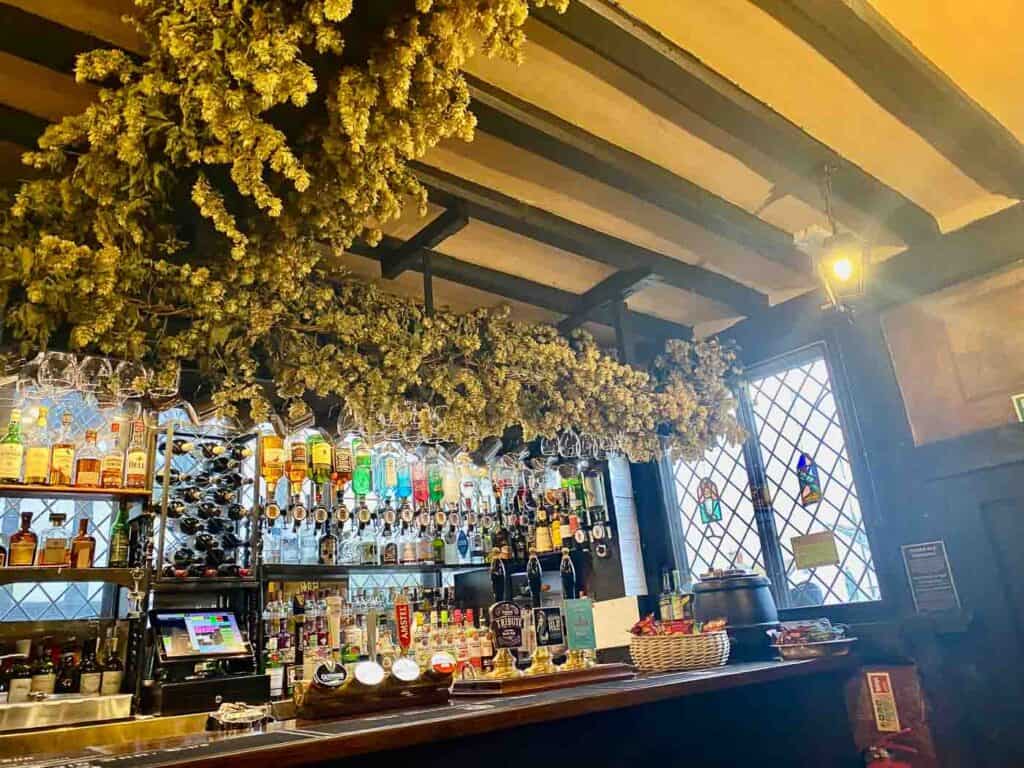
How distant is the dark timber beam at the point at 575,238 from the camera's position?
2973 mm

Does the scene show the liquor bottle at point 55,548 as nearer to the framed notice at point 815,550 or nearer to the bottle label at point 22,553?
the bottle label at point 22,553

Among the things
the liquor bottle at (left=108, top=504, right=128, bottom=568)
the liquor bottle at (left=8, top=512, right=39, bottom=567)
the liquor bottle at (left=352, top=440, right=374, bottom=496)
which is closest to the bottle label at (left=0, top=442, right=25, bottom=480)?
the liquor bottle at (left=8, top=512, right=39, bottom=567)

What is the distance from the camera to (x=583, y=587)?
460 cm

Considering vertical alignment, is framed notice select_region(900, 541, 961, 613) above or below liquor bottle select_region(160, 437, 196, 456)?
below

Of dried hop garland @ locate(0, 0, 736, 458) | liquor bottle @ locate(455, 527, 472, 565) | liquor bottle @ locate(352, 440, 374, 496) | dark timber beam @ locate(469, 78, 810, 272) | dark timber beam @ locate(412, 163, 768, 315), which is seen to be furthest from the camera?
liquor bottle @ locate(455, 527, 472, 565)

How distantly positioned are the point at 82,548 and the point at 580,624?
9.00ft

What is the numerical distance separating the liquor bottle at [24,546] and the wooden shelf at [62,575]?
0.20 m

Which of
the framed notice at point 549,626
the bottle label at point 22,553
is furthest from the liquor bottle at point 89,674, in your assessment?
the framed notice at point 549,626

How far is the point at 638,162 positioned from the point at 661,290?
1401 millimetres

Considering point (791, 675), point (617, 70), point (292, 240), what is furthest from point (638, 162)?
point (791, 675)

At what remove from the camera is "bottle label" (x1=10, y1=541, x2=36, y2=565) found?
3449mm

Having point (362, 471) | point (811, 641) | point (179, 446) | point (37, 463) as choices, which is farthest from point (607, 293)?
point (37, 463)

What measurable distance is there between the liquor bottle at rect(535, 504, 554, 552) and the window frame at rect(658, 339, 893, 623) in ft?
2.53

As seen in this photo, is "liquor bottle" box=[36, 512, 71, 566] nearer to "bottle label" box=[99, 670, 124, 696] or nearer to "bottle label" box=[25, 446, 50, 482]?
"bottle label" box=[25, 446, 50, 482]
